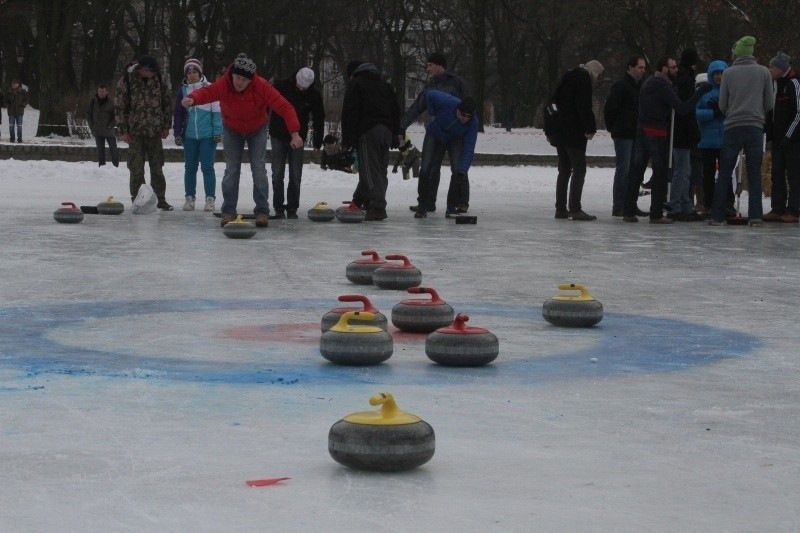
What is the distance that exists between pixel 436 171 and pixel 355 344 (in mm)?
10063

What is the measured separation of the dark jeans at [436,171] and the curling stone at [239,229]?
3358 mm

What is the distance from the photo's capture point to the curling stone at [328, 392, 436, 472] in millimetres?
3584

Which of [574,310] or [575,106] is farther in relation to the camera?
[575,106]

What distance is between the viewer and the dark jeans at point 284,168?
46.8 feet

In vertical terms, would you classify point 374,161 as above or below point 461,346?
above

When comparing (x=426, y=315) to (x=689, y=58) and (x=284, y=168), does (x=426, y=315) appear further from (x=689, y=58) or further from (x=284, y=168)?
(x=689, y=58)

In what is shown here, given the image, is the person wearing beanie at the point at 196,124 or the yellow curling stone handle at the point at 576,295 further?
the person wearing beanie at the point at 196,124

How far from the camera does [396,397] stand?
479 cm

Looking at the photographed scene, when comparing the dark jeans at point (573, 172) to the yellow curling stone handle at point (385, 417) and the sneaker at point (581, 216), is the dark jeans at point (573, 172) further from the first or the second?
the yellow curling stone handle at point (385, 417)

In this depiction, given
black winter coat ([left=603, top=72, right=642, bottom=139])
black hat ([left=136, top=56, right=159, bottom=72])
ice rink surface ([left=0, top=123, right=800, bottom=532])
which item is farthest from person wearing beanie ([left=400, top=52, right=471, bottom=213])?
ice rink surface ([left=0, top=123, right=800, bottom=532])

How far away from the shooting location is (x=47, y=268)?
30.5 feet

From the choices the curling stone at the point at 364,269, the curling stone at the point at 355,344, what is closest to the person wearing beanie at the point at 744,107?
the curling stone at the point at 364,269

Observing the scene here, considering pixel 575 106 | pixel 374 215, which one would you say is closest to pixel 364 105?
pixel 374 215

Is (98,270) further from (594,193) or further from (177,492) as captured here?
(594,193)
